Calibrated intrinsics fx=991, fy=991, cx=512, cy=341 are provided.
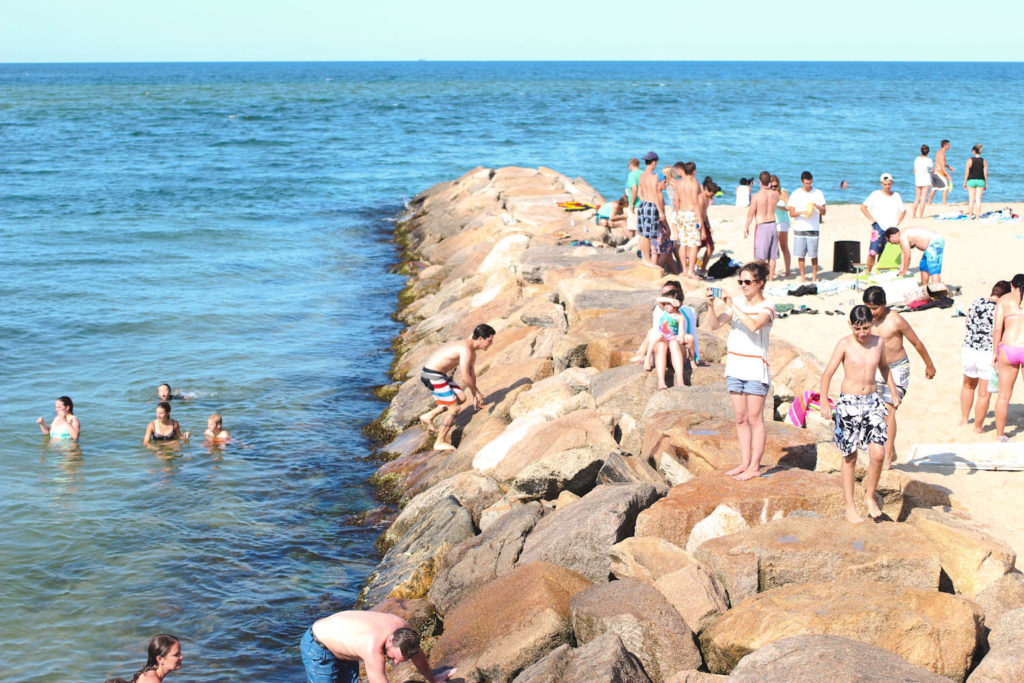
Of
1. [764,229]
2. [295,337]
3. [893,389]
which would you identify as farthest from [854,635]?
[295,337]

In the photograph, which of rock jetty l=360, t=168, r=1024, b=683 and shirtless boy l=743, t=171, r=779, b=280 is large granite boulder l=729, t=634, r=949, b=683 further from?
shirtless boy l=743, t=171, r=779, b=280

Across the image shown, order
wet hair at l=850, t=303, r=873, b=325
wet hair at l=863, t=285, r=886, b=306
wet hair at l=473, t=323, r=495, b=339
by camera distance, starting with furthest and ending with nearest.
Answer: wet hair at l=473, t=323, r=495, b=339 → wet hair at l=863, t=285, r=886, b=306 → wet hair at l=850, t=303, r=873, b=325

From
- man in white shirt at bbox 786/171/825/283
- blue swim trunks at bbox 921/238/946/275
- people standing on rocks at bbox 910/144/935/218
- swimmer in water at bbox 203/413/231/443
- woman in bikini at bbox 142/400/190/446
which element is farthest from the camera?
people standing on rocks at bbox 910/144/935/218

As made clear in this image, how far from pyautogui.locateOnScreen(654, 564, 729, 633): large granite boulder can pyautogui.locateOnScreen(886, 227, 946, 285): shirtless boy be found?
911 cm

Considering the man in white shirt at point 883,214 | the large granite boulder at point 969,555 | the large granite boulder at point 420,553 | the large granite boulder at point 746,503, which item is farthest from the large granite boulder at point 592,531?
the man in white shirt at point 883,214

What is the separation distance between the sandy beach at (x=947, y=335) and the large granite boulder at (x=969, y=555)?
0.85 m

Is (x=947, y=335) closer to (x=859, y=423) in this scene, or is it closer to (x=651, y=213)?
(x=651, y=213)

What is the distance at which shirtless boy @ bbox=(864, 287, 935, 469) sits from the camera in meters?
7.96

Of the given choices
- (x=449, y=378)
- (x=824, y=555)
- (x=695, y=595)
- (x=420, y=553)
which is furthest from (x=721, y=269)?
(x=695, y=595)

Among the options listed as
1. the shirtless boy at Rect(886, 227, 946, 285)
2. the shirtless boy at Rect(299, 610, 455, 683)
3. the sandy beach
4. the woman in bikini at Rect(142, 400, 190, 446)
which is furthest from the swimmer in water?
the shirtless boy at Rect(886, 227, 946, 285)

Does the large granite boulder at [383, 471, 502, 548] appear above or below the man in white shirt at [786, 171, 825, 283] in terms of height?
below

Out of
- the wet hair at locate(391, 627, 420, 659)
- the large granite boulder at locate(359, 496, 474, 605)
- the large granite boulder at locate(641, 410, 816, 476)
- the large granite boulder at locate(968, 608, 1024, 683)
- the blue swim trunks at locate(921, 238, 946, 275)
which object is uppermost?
the blue swim trunks at locate(921, 238, 946, 275)

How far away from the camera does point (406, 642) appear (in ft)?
19.4

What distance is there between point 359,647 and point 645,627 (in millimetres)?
1768
